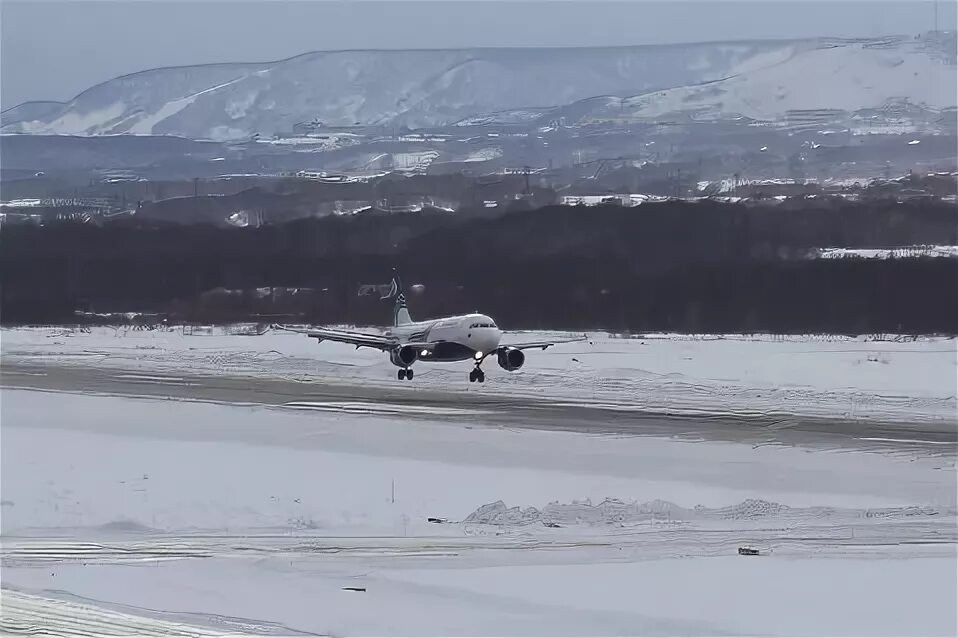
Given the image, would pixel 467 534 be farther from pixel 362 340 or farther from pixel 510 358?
pixel 362 340

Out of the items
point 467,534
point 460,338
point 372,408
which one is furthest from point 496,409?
point 467,534

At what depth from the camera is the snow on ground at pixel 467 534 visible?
10.8 metres

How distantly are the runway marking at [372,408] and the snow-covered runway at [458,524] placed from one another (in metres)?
0.13

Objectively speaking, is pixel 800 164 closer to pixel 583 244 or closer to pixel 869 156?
pixel 869 156

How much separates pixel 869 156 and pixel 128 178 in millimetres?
37782

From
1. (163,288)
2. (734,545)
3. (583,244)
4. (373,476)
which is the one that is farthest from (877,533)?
(163,288)

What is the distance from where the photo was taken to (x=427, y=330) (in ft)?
111

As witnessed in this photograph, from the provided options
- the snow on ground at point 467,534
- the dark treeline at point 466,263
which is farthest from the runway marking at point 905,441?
the dark treeline at point 466,263

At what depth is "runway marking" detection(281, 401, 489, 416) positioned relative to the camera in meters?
26.8

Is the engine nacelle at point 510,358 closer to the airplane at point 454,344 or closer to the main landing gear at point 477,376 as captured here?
the airplane at point 454,344

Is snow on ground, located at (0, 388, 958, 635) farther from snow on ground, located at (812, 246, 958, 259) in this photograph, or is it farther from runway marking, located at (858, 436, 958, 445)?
snow on ground, located at (812, 246, 958, 259)

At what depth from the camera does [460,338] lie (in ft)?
108

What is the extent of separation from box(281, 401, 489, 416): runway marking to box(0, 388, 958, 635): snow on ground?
9.17ft

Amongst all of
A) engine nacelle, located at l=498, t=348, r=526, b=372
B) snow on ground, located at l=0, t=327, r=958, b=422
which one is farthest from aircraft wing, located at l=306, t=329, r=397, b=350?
engine nacelle, located at l=498, t=348, r=526, b=372
